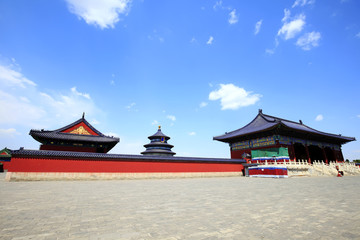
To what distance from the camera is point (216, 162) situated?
19.4m

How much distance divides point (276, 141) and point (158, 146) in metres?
16.2

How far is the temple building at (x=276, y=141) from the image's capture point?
67.3ft

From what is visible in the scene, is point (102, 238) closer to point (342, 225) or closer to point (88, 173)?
point (342, 225)

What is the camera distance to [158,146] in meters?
27.2

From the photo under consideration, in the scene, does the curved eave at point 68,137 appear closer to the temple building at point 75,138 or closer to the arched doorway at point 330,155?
the temple building at point 75,138

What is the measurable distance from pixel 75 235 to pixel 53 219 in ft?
3.95

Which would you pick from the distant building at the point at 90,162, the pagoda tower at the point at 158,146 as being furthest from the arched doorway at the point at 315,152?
the pagoda tower at the point at 158,146

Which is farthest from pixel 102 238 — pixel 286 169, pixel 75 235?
pixel 286 169

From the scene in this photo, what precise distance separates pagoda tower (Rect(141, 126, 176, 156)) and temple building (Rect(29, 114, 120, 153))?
610 centimetres

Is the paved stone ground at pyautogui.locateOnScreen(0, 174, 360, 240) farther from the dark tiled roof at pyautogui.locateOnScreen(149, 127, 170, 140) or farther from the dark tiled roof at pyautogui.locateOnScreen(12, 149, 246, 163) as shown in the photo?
the dark tiled roof at pyautogui.locateOnScreen(149, 127, 170, 140)

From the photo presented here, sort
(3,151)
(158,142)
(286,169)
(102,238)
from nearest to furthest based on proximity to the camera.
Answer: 1. (102,238)
2. (286,169)
3. (158,142)
4. (3,151)

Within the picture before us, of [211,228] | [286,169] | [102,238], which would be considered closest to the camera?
[102,238]

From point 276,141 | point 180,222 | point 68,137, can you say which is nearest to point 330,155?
point 276,141

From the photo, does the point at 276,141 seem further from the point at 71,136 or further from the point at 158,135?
the point at 71,136
